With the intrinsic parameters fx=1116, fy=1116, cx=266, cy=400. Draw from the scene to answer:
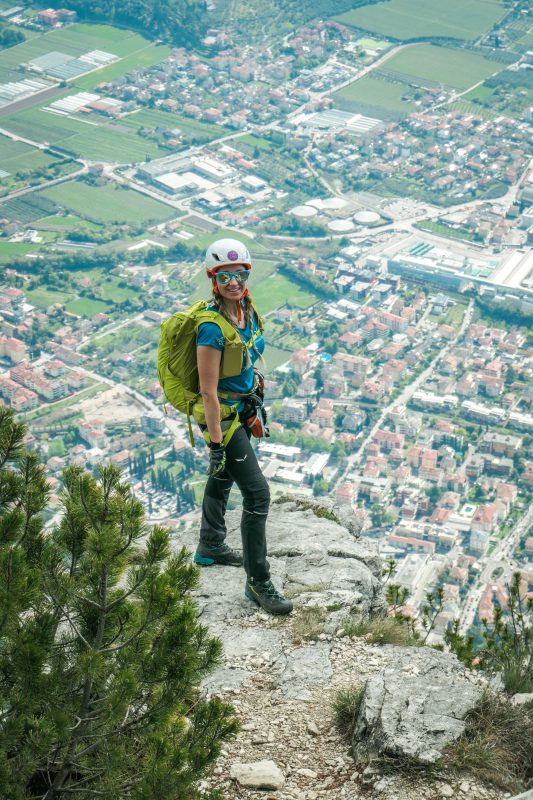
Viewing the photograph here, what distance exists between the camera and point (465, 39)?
67688mm

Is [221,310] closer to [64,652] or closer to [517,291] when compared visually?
[64,652]

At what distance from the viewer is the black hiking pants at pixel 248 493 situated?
5.59 metres

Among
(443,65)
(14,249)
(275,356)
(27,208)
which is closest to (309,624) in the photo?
(275,356)

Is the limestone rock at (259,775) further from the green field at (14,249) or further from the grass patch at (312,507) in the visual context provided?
the green field at (14,249)

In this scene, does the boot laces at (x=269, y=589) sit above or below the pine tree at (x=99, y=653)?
below

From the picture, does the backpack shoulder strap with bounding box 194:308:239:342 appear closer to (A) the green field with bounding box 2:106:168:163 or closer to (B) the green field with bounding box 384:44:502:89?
(A) the green field with bounding box 2:106:168:163

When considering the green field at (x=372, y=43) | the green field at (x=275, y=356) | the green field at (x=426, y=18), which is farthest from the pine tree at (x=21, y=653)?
the green field at (x=426, y=18)

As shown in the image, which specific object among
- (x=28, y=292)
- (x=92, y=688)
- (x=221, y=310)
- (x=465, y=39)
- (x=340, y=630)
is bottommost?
(x=28, y=292)

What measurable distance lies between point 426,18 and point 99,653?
234 feet

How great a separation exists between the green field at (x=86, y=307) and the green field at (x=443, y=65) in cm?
2924

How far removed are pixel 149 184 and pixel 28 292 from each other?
1109cm

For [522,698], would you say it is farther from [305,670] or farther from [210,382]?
[210,382]

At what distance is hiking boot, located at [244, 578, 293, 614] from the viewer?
240 inches

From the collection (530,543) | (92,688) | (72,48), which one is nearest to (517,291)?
(530,543)
